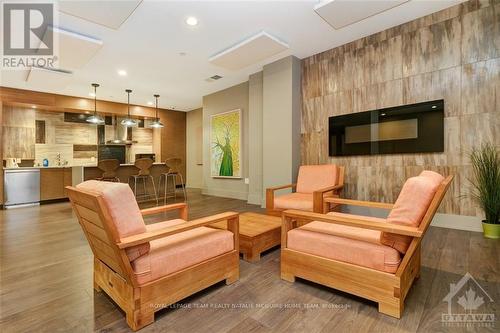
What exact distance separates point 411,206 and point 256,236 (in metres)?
1.35

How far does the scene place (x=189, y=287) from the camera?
159 cm

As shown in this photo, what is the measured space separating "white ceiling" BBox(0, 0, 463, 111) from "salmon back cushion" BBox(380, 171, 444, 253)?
2362mm

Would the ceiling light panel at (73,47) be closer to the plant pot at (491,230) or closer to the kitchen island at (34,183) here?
the kitchen island at (34,183)

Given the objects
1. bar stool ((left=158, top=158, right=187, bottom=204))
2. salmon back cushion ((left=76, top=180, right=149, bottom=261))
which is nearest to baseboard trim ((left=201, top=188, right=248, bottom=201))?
bar stool ((left=158, top=158, right=187, bottom=204))

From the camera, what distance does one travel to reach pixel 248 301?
1648mm

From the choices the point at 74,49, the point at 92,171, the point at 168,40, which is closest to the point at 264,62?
the point at 168,40

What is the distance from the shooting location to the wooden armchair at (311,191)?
9.39ft

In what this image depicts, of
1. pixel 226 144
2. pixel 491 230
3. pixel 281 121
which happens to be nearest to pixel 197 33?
pixel 281 121

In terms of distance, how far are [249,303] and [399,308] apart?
93 cm

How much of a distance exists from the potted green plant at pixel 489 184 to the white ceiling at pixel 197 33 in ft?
6.42

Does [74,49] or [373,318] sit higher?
[74,49]

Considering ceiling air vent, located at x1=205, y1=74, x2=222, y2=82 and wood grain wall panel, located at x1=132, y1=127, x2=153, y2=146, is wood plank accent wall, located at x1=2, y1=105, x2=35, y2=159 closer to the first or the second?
wood grain wall panel, located at x1=132, y1=127, x2=153, y2=146

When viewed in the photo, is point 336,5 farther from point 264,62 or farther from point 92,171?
point 92,171

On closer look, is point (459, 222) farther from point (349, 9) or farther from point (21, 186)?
point (21, 186)
